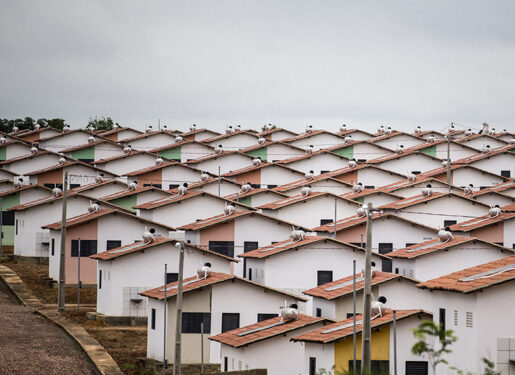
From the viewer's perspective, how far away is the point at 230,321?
46500 millimetres

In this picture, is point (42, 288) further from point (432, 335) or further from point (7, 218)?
point (432, 335)

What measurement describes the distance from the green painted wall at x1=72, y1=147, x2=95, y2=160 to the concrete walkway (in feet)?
150

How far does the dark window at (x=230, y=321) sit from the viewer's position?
1826 inches

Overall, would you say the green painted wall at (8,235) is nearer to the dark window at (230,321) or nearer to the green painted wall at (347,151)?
the dark window at (230,321)

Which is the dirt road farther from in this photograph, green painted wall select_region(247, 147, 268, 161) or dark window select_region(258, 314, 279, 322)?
green painted wall select_region(247, 147, 268, 161)

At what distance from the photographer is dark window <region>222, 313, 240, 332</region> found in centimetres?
4638

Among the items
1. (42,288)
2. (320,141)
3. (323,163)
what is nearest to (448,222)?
(42,288)

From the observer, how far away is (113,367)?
42.8 m

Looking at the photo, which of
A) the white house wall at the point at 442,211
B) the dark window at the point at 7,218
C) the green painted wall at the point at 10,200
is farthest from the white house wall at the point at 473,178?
the dark window at the point at 7,218

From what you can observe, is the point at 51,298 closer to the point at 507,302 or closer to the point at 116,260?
the point at 116,260

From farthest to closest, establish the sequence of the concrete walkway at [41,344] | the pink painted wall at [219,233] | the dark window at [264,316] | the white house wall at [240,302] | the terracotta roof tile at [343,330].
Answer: the pink painted wall at [219,233] < the dark window at [264,316] < the white house wall at [240,302] < the concrete walkway at [41,344] < the terracotta roof tile at [343,330]

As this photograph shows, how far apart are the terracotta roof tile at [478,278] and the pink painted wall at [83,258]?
1160 inches

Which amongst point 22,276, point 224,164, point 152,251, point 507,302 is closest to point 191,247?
point 152,251

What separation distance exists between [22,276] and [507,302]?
37.4m
